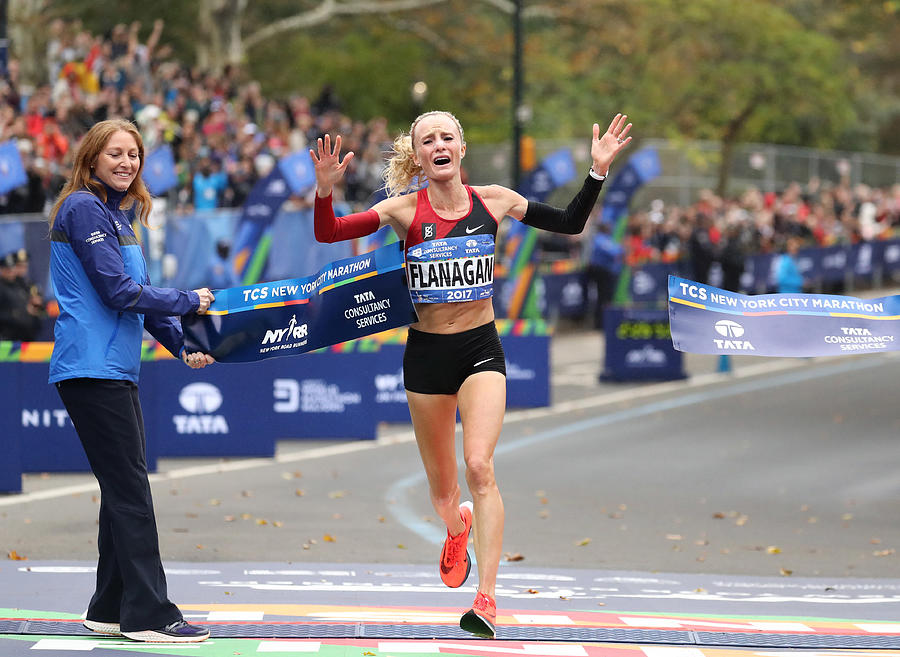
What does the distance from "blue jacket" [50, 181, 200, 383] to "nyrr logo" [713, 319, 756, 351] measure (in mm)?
2631

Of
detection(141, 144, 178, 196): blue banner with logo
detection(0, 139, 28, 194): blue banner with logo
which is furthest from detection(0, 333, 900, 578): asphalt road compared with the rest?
detection(0, 139, 28, 194): blue banner with logo

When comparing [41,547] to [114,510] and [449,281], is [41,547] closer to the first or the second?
[114,510]

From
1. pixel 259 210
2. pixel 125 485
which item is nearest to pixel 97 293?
pixel 125 485

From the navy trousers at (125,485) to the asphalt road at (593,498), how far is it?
9.89 feet

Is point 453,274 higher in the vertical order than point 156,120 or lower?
lower

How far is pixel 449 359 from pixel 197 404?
23.6 ft

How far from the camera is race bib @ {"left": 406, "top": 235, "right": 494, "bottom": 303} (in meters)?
6.89

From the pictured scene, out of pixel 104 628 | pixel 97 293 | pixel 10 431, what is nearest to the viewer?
pixel 97 293

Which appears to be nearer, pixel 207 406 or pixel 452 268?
pixel 452 268

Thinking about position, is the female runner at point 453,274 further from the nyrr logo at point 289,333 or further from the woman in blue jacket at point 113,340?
the woman in blue jacket at point 113,340

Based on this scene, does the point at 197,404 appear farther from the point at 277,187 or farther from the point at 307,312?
the point at 307,312

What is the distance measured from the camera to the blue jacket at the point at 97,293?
635 cm

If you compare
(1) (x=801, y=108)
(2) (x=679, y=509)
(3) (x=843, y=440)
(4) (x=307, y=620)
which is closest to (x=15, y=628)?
(4) (x=307, y=620)

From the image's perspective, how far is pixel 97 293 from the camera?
21.1 feet
